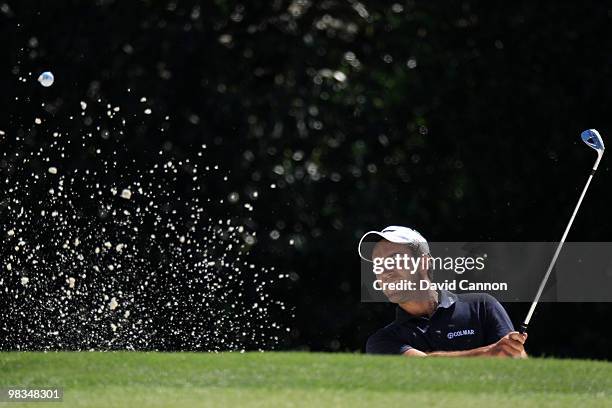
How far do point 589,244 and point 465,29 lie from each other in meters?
2.17

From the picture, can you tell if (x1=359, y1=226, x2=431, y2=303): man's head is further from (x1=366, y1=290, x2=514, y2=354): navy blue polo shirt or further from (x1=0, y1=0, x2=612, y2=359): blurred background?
(x1=0, y1=0, x2=612, y2=359): blurred background

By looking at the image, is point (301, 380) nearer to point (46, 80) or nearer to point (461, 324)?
point (461, 324)

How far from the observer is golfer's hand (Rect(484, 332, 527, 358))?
4.23 meters

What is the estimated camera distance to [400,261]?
4379 mm

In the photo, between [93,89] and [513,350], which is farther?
[93,89]

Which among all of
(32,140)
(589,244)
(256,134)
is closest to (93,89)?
(32,140)

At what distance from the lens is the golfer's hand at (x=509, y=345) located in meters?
4.23

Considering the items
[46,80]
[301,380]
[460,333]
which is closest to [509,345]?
[460,333]

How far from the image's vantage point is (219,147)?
928 cm

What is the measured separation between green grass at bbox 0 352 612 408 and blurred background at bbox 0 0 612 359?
114cm

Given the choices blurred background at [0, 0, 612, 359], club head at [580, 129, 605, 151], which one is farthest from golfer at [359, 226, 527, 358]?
blurred background at [0, 0, 612, 359]

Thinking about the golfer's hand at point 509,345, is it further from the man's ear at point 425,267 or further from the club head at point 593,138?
the club head at point 593,138

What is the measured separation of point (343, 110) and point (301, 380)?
332 cm

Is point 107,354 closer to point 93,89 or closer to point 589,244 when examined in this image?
point 93,89
